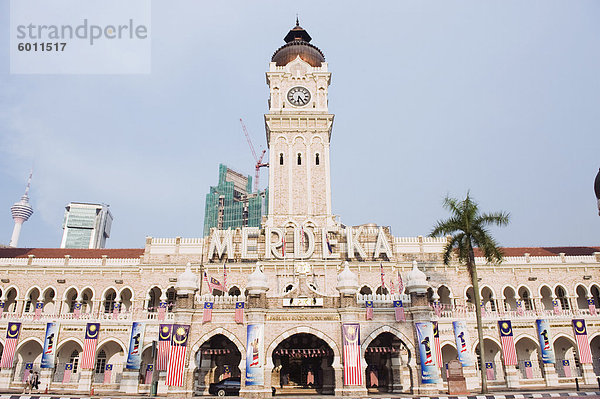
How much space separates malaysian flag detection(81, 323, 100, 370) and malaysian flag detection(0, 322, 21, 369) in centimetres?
579

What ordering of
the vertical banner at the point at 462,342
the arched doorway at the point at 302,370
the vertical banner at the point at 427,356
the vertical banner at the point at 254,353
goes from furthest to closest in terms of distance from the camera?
the vertical banner at the point at 462,342 < the arched doorway at the point at 302,370 < the vertical banner at the point at 427,356 < the vertical banner at the point at 254,353

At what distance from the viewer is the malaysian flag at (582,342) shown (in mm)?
33438

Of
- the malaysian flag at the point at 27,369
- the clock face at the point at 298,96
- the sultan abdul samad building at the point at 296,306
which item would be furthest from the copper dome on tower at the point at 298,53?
the malaysian flag at the point at 27,369

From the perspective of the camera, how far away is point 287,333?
2620 centimetres

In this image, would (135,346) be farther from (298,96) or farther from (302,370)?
(298,96)

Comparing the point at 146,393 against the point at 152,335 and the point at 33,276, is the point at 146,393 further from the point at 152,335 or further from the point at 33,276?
the point at 33,276

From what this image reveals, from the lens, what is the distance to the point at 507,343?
32.9 meters

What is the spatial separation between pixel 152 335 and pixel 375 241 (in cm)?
2163

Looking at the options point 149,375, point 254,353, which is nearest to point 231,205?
point 149,375

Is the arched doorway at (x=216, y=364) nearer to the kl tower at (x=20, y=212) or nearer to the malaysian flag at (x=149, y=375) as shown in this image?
the malaysian flag at (x=149, y=375)

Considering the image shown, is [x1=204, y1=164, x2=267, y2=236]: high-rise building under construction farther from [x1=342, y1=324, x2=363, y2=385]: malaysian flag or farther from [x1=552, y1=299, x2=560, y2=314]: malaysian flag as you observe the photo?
[x1=342, y1=324, x2=363, y2=385]: malaysian flag

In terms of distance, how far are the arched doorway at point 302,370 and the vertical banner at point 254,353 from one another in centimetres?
661

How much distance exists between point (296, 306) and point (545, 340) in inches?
832

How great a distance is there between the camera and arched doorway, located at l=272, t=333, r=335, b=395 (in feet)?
104
